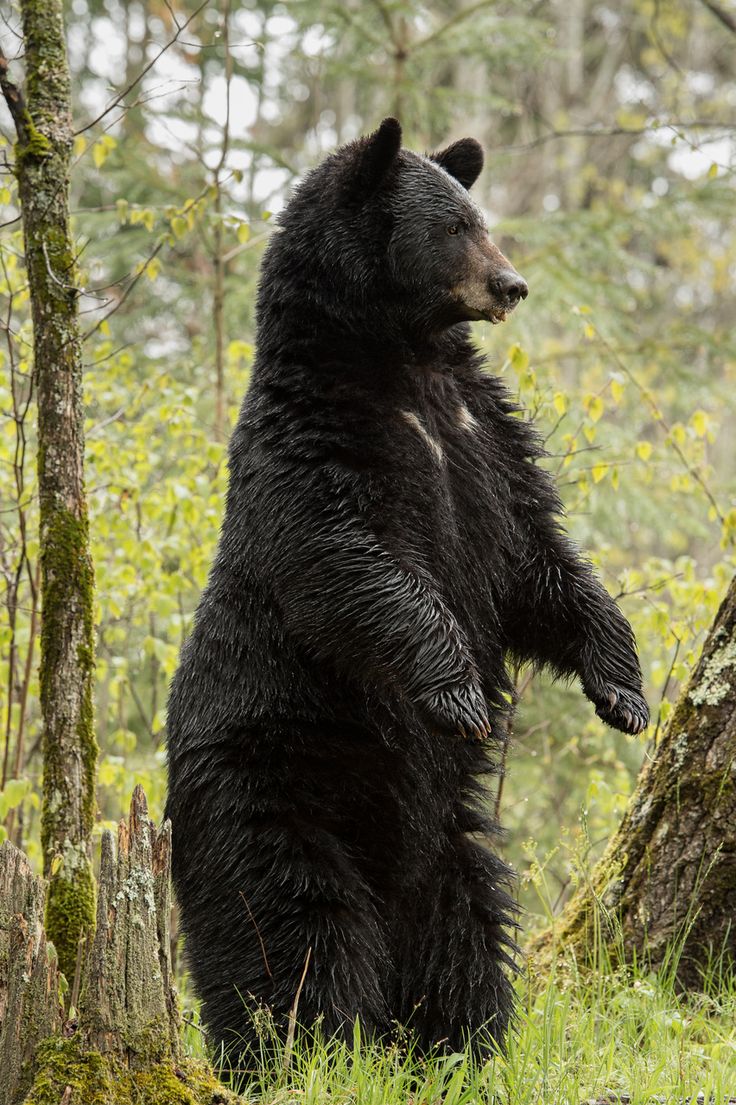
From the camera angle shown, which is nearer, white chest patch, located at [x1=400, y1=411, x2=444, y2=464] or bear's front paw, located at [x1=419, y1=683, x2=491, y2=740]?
bear's front paw, located at [x1=419, y1=683, x2=491, y2=740]

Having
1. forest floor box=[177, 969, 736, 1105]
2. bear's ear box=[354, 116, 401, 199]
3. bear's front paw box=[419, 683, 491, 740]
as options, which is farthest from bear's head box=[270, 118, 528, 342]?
forest floor box=[177, 969, 736, 1105]

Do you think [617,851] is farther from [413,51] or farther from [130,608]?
[413,51]

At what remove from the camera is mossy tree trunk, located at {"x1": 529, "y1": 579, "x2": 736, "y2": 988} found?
3.67 meters

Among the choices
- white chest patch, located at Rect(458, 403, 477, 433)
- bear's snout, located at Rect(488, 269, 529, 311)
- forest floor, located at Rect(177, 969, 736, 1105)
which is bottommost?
forest floor, located at Rect(177, 969, 736, 1105)

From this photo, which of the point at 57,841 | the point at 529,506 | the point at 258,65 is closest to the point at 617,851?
the point at 529,506

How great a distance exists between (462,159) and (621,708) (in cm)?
199

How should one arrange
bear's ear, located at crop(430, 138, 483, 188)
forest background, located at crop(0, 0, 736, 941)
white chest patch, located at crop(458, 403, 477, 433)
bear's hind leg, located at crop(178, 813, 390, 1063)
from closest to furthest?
bear's hind leg, located at crop(178, 813, 390, 1063) → white chest patch, located at crop(458, 403, 477, 433) → bear's ear, located at crop(430, 138, 483, 188) → forest background, located at crop(0, 0, 736, 941)

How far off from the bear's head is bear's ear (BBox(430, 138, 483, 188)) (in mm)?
370

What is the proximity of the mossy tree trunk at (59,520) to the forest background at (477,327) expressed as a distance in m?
0.14

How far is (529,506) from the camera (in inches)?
159

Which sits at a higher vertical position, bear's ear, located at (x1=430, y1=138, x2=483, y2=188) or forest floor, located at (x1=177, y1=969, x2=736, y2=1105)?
bear's ear, located at (x1=430, y1=138, x2=483, y2=188)

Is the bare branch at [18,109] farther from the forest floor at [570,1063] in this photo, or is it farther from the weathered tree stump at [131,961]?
the forest floor at [570,1063]

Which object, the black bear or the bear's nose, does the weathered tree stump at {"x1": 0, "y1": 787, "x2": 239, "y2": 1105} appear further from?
the bear's nose

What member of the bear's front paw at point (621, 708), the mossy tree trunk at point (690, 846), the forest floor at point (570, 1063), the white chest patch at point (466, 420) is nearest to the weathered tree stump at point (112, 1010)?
the forest floor at point (570, 1063)
